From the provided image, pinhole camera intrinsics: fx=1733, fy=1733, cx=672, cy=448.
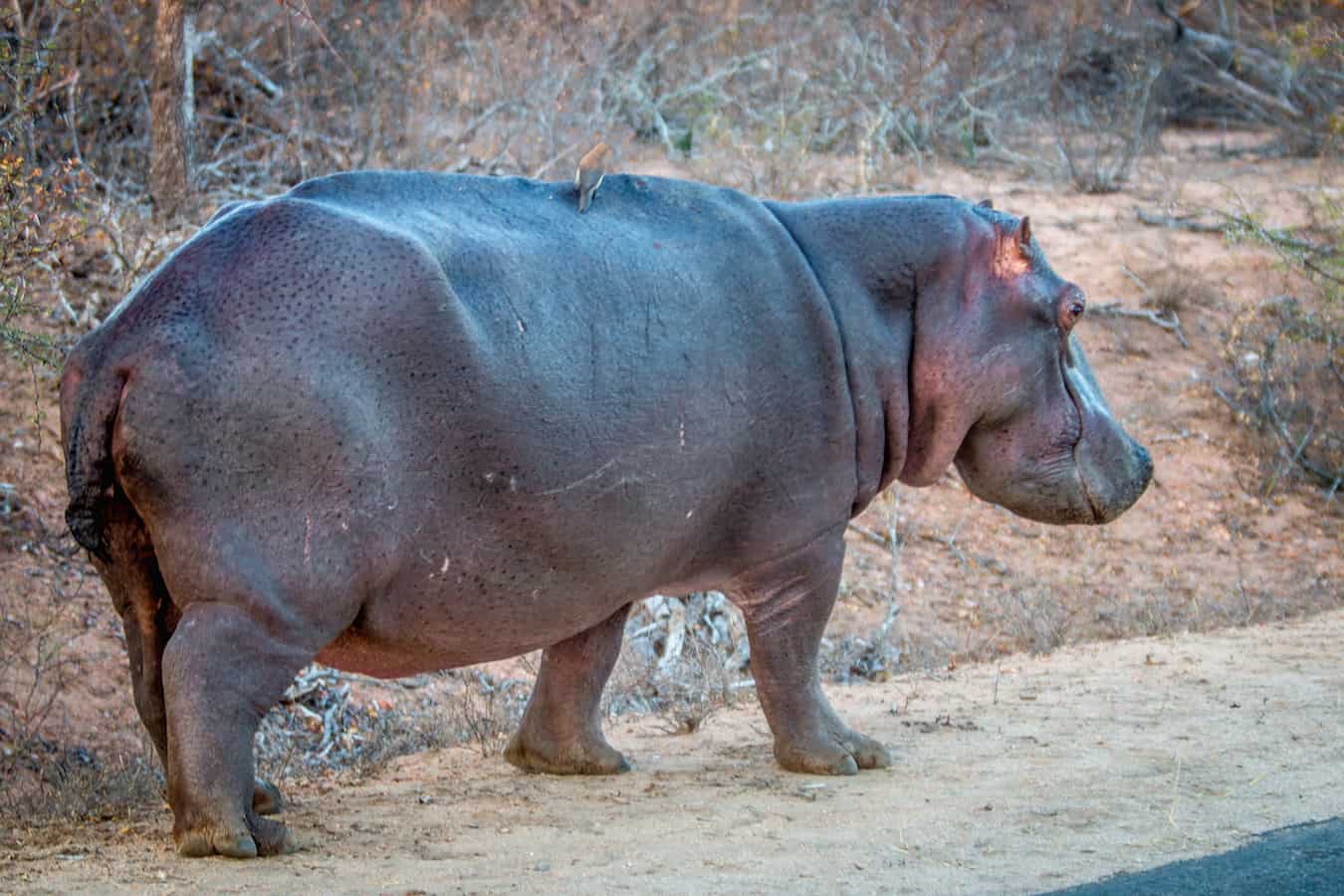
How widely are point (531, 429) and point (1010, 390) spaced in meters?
1.88

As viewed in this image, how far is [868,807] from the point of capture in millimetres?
4977

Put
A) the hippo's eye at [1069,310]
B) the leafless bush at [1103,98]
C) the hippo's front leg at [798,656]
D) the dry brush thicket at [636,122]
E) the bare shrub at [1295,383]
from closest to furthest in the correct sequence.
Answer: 1. the hippo's front leg at [798,656]
2. the hippo's eye at [1069,310]
3. the dry brush thicket at [636,122]
4. the bare shrub at [1295,383]
5. the leafless bush at [1103,98]

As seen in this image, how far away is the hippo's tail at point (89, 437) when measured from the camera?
4086 millimetres

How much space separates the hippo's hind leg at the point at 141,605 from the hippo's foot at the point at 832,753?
201 cm

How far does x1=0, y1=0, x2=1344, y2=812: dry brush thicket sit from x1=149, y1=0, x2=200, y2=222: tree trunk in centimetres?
12

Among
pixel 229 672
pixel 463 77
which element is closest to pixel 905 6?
pixel 463 77

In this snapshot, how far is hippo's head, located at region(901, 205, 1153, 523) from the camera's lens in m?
5.60

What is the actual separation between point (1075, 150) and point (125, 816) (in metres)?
11.0

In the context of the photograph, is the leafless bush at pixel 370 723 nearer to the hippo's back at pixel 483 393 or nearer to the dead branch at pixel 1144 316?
the hippo's back at pixel 483 393

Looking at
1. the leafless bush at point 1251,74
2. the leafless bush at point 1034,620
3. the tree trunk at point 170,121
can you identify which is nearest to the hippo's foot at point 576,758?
the leafless bush at point 1034,620

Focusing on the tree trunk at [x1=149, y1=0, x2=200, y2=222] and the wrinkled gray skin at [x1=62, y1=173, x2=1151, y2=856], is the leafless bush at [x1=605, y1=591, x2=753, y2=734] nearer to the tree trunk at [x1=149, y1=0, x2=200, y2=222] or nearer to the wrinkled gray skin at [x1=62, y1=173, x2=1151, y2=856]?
the wrinkled gray skin at [x1=62, y1=173, x2=1151, y2=856]

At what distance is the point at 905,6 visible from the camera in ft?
47.1

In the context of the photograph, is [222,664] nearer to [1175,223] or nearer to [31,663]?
[31,663]

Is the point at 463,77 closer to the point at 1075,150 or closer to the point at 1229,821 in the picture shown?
the point at 1075,150
